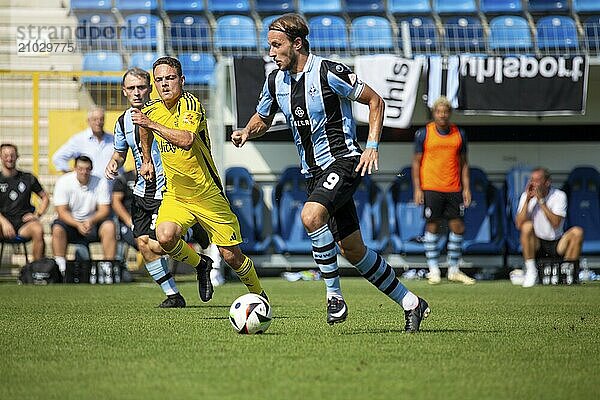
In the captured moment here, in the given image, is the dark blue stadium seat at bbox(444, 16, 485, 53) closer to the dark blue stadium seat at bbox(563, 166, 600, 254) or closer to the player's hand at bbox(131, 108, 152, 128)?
the dark blue stadium seat at bbox(563, 166, 600, 254)

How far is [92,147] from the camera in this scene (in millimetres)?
13711

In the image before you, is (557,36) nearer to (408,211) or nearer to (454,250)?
(408,211)

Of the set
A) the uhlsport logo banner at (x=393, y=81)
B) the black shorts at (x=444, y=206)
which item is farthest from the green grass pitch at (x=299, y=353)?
the uhlsport logo banner at (x=393, y=81)

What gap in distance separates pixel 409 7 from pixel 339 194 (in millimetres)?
11529

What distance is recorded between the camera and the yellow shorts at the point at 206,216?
311 inches

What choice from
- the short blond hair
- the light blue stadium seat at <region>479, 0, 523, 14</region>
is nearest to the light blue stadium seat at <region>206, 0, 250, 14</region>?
the light blue stadium seat at <region>479, 0, 523, 14</region>

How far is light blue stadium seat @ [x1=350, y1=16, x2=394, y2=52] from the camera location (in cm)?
1609

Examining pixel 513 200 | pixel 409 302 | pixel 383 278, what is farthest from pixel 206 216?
pixel 513 200

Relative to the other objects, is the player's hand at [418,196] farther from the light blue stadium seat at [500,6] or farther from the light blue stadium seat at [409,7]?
the light blue stadium seat at [500,6]

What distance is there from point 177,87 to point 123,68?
7.52 metres

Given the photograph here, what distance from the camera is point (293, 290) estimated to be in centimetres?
1178

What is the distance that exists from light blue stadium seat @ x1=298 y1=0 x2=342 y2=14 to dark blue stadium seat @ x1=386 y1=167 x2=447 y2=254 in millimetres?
4071

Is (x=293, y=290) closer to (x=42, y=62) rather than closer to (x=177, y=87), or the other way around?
(x=177, y=87)

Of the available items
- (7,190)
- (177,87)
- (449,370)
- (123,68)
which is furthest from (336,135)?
(123,68)
